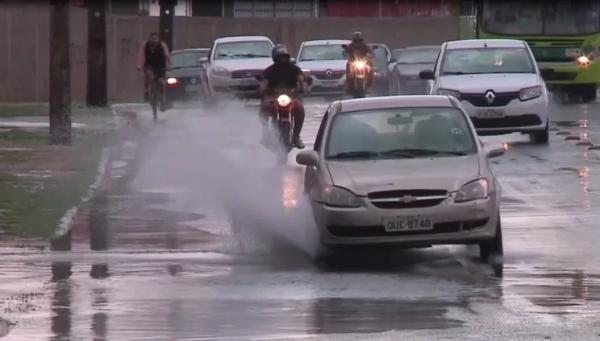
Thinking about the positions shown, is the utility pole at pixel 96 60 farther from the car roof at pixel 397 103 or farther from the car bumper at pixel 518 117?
the car roof at pixel 397 103

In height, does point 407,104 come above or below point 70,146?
above

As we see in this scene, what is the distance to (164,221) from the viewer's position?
16875mm

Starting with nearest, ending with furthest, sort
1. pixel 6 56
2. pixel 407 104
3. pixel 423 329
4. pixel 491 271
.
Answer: pixel 423 329 < pixel 491 271 < pixel 407 104 < pixel 6 56

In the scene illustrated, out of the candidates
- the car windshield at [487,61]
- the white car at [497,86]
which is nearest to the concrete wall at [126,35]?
the car windshield at [487,61]

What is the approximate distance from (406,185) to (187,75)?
1148 inches

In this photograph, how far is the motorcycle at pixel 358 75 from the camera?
37125 millimetres

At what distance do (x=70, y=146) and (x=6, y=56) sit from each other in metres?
18.4

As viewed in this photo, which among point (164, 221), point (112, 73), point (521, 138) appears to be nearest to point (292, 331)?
point (164, 221)

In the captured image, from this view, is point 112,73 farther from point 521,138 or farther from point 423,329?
point 423,329

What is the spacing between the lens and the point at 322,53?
42.8 m

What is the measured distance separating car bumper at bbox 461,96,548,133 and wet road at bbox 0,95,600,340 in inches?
167

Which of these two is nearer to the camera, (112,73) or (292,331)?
(292,331)

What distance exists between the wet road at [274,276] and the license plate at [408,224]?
0.36 metres

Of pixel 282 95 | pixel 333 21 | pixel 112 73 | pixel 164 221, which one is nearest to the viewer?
pixel 164 221
